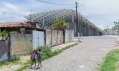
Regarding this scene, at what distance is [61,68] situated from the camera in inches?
547

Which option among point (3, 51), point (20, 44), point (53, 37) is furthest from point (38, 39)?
point (3, 51)

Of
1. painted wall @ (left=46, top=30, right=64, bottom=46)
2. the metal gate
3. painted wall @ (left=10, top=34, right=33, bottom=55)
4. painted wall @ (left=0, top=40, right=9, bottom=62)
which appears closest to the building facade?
painted wall @ (left=46, top=30, right=64, bottom=46)

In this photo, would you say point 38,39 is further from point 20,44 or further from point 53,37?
point 53,37

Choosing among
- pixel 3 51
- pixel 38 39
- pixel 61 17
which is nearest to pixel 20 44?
pixel 3 51

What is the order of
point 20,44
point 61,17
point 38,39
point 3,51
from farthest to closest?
point 61,17, point 38,39, point 20,44, point 3,51

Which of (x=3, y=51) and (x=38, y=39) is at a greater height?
(x=38, y=39)

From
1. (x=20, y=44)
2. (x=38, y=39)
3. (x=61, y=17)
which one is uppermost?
(x=61, y=17)

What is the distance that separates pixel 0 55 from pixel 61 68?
4.18 metres

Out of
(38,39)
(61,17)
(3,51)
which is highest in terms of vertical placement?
(61,17)

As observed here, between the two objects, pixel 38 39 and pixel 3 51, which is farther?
pixel 38 39

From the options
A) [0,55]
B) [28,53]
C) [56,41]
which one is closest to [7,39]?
[0,55]

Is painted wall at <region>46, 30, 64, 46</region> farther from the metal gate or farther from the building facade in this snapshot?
the building facade

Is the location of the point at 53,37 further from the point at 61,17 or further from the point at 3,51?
the point at 61,17

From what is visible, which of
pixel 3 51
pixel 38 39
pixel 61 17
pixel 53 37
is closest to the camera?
pixel 3 51
